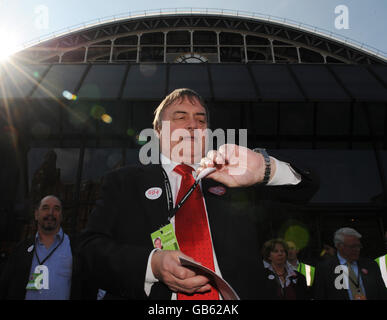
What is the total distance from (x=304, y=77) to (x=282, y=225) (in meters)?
4.86

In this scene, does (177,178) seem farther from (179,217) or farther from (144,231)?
(144,231)

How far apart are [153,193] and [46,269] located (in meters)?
3.45

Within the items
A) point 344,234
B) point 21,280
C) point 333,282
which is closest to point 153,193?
point 21,280

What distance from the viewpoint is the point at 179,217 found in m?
1.69

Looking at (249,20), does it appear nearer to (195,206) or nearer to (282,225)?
(282,225)

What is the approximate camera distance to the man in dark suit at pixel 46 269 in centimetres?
399

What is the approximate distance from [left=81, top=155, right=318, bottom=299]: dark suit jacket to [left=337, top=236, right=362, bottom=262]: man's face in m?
4.04

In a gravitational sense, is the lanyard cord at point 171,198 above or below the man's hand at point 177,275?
above

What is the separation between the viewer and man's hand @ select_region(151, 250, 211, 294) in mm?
1268

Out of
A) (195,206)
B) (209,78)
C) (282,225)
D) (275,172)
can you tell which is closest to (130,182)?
(195,206)

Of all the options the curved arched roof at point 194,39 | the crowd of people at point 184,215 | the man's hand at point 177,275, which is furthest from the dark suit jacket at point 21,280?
the curved arched roof at point 194,39

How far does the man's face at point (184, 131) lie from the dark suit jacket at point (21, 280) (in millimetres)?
2832

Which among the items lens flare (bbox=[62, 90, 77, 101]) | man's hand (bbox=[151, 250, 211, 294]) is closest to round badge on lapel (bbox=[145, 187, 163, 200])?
man's hand (bbox=[151, 250, 211, 294])

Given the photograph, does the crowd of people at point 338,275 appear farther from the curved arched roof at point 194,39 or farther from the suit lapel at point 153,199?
the curved arched roof at point 194,39
